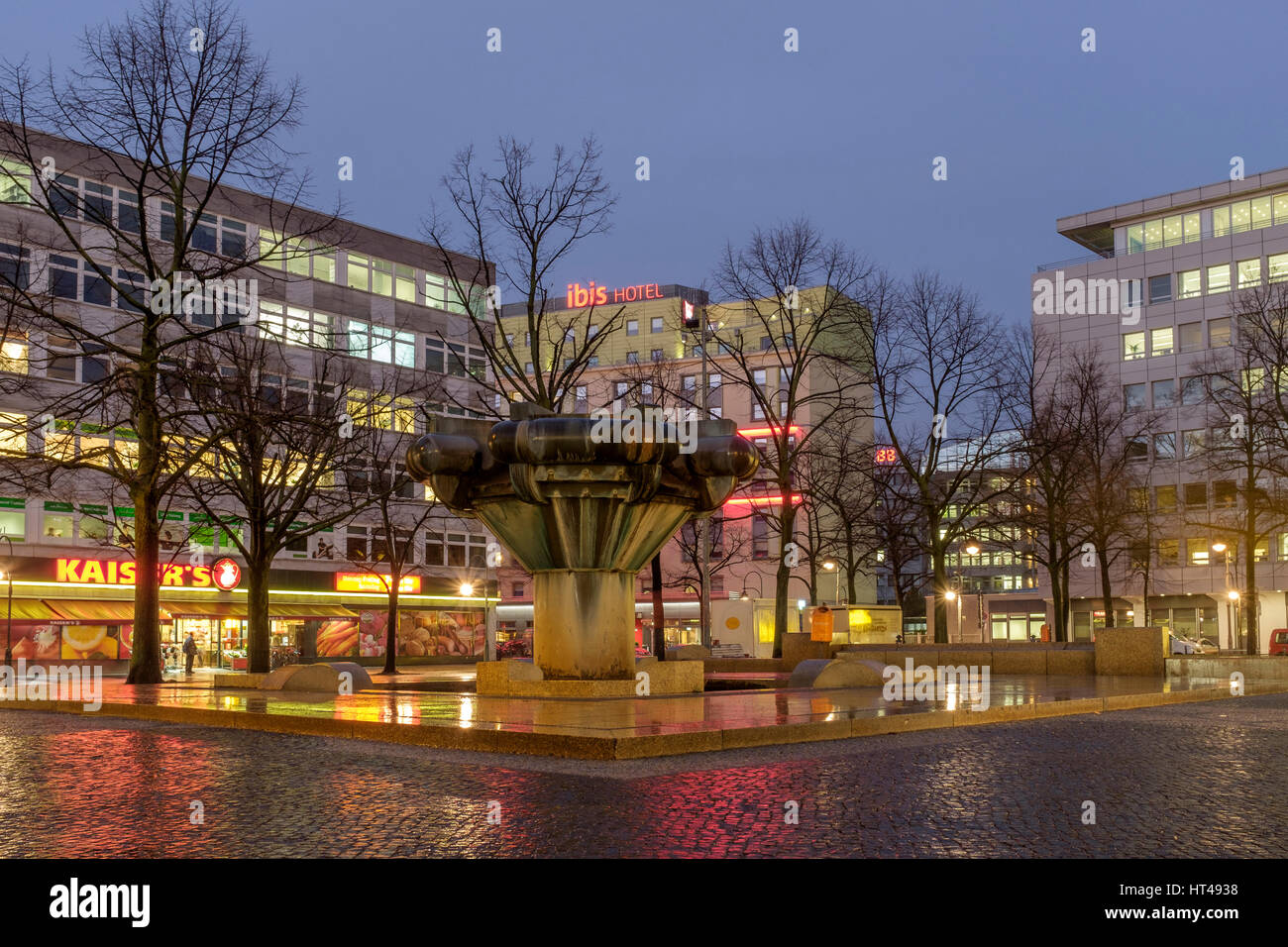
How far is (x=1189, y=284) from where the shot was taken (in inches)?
2734

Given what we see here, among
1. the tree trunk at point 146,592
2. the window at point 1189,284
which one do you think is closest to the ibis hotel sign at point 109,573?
the tree trunk at point 146,592

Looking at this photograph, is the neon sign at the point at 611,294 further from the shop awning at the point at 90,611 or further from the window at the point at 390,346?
the shop awning at the point at 90,611

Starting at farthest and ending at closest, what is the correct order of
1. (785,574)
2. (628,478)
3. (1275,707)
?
(785,574), (1275,707), (628,478)

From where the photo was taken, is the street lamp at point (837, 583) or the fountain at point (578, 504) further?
the street lamp at point (837, 583)

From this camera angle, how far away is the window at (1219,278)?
223 feet

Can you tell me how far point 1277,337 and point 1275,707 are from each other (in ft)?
60.1

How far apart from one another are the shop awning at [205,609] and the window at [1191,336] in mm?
51263

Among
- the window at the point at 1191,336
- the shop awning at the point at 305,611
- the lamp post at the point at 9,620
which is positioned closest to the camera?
the lamp post at the point at 9,620

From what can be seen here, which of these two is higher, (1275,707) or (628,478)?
(628,478)

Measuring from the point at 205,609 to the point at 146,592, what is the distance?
28.2 meters

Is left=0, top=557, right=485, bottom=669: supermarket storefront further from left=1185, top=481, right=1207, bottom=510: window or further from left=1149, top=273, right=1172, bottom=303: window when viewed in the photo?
left=1149, top=273, right=1172, bottom=303: window

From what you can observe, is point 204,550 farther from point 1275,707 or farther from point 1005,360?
point 1275,707
